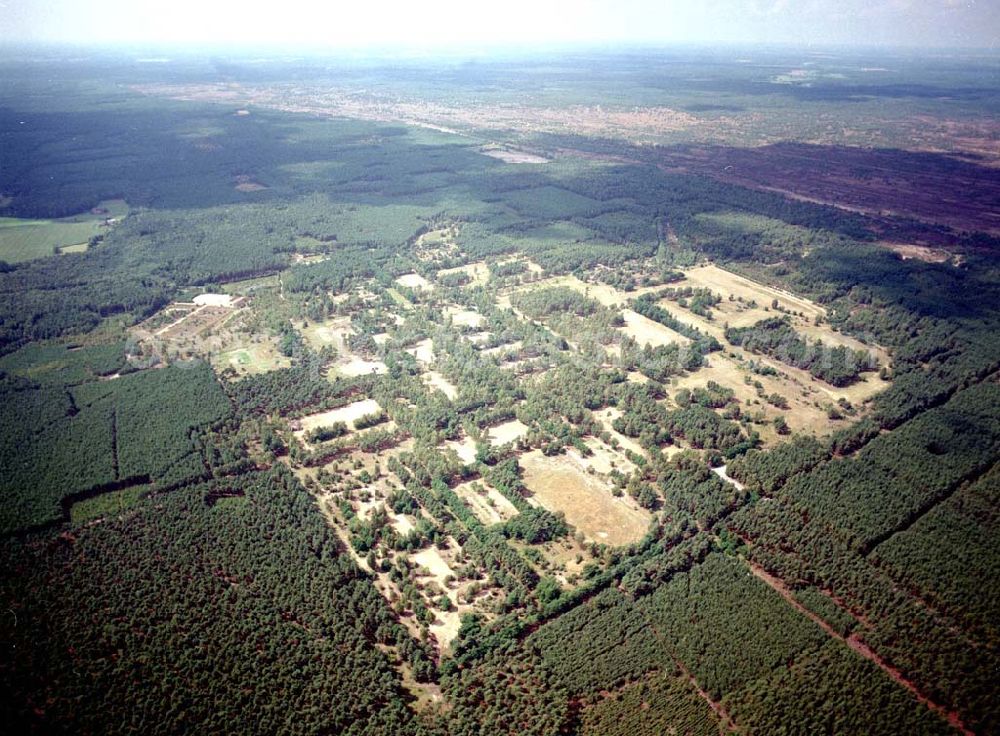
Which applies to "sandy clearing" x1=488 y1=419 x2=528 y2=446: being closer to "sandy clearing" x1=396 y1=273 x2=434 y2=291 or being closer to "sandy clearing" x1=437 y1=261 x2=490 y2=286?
"sandy clearing" x1=396 y1=273 x2=434 y2=291

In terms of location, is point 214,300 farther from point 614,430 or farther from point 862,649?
point 862,649

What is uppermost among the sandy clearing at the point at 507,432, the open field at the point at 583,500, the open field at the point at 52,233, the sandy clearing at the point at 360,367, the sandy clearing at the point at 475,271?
the open field at the point at 52,233

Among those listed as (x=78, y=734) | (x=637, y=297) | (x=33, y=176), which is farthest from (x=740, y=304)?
(x=33, y=176)

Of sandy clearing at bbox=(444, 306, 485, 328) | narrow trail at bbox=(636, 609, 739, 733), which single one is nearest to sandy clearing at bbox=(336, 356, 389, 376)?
sandy clearing at bbox=(444, 306, 485, 328)

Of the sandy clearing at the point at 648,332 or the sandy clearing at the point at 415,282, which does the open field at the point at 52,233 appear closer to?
the sandy clearing at the point at 415,282

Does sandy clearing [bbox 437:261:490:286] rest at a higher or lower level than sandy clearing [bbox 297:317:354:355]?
higher

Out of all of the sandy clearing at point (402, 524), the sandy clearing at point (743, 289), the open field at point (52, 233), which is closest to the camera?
the sandy clearing at point (402, 524)

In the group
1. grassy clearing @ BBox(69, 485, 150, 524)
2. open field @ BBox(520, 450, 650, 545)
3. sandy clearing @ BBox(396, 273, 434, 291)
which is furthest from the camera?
sandy clearing @ BBox(396, 273, 434, 291)

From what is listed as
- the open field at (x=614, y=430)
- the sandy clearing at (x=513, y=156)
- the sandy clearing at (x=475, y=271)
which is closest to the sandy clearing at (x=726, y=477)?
the open field at (x=614, y=430)
